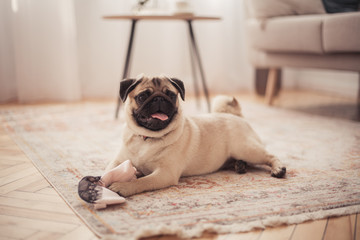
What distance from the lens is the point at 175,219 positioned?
1.07m

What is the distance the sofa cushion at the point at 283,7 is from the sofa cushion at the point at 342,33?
13.0 inches

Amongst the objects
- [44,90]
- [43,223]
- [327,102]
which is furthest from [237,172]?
[44,90]

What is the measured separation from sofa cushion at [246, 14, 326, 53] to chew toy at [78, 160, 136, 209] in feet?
5.46

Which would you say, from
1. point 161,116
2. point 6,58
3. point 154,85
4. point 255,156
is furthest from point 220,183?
point 6,58

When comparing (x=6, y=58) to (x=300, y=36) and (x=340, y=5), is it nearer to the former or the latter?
(x=300, y=36)

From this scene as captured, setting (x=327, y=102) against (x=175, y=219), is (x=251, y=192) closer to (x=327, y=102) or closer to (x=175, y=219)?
(x=175, y=219)

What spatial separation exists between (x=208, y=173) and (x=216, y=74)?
2.34 m

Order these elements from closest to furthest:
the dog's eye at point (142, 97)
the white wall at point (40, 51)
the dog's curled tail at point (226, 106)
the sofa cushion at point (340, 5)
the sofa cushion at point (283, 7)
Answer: the dog's eye at point (142, 97), the dog's curled tail at point (226, 106), the sofa cushion at point (283, 7), the sofa cushion at point (340, 5), the white wall at point (40, 51)

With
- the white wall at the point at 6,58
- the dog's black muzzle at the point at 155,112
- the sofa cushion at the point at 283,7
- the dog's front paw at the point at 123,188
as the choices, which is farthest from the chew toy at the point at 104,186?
the white wall at the point at 6,58

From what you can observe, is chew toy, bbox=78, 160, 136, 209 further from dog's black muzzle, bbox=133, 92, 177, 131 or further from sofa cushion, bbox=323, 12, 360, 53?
sofa cushion, bbox=323, 12, 360, 53

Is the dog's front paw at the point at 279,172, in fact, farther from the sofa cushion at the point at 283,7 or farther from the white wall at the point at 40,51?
the white wall at the point at 40,51

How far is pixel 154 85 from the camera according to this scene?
1.35m

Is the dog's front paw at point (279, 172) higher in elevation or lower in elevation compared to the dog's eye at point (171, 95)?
lower

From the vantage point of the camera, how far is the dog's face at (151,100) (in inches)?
51.3
